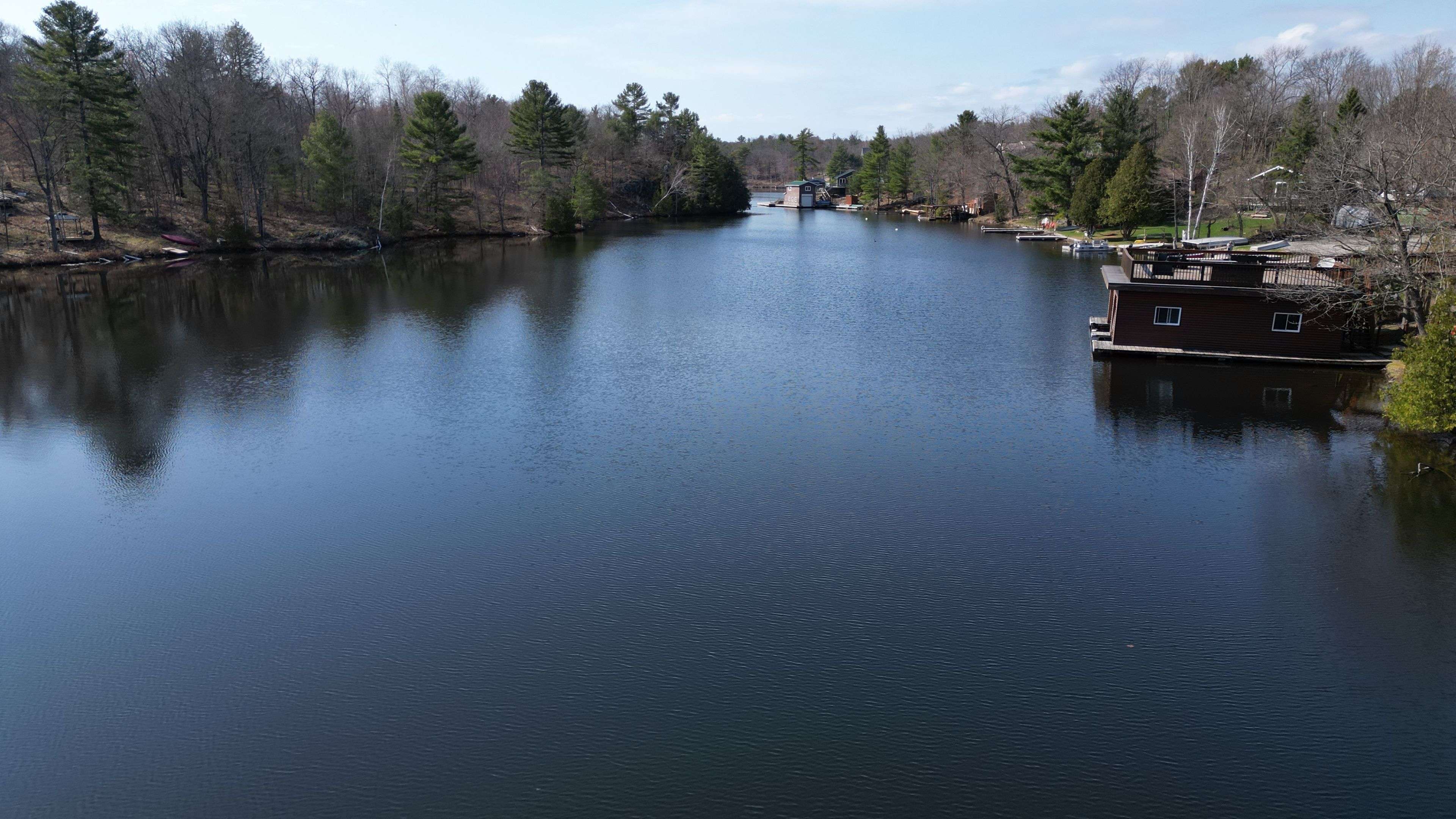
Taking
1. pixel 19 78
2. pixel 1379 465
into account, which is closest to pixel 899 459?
pixel 1379 465

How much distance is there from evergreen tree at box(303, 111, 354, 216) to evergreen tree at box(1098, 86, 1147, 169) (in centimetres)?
5298

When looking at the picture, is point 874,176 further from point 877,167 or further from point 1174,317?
point 1174,317

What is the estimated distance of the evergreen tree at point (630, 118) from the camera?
93500 mm

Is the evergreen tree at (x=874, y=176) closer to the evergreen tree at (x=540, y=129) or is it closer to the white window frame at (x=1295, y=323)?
the evergreen tree at (x=540, y=129)

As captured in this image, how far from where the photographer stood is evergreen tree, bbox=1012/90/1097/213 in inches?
2552

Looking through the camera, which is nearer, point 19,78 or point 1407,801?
point 1407,801

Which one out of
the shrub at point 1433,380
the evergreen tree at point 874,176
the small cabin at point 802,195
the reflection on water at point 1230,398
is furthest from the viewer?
the small cabin at point 802,195

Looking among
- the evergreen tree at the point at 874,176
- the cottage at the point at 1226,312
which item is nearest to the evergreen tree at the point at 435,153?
the cottage at the point at 1226,312

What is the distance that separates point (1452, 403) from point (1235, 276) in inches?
316

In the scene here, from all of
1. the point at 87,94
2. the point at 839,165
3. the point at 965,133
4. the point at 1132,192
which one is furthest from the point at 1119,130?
the point at 839,165

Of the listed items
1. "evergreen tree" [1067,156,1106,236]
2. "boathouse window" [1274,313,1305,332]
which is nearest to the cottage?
"boathouse window" [1274,313,1305,332]

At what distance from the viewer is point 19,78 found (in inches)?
2029

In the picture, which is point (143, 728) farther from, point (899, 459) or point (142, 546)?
point (899, 459)

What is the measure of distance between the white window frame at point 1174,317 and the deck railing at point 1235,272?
2.66ft
